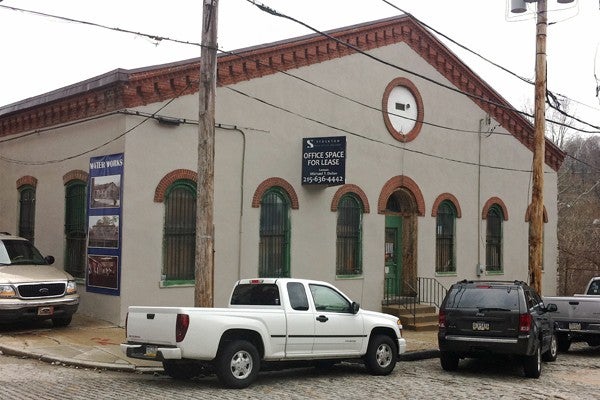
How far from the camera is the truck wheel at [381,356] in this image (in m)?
12.4

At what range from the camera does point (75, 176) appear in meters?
17.6

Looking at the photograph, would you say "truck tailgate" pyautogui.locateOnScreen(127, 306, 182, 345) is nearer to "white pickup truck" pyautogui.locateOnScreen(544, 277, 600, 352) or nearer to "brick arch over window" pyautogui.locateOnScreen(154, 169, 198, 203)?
"brick arch over window" pyautogui.locateOnScreen(154, 169, 198, 203)

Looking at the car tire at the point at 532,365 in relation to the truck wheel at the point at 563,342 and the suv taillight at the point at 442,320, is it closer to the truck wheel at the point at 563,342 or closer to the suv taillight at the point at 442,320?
the suv taillight at the point at 442,320

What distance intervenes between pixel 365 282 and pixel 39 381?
10669mm

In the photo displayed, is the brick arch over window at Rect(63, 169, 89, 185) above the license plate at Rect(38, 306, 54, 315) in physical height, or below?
above

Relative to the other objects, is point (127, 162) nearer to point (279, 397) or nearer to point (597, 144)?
point (279, 397)

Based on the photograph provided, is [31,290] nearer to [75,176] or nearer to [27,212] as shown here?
[75,176]

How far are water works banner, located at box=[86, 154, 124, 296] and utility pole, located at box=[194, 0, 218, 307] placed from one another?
4064 millimetres

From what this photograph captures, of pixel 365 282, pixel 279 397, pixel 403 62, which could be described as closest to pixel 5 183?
pixel 365 282

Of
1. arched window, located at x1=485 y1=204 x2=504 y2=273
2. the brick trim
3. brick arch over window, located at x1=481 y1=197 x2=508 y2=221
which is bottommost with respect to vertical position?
arched window, located at x1=485 y1=204 x2=504 y2=273

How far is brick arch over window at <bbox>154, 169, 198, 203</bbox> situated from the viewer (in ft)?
52.9

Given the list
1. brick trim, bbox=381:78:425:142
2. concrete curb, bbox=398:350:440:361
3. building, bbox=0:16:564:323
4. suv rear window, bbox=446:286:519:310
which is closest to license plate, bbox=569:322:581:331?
concrete curb, bbox=398:350:440:361

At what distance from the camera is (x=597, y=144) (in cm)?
5425

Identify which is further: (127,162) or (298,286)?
(127,162)
